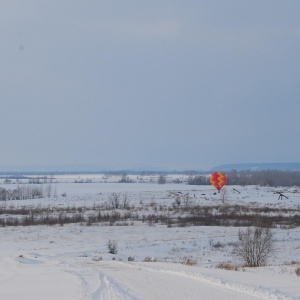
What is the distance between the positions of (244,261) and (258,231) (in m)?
1.55

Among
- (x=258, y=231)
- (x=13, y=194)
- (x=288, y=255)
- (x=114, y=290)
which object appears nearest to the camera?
(x=114, y=290)

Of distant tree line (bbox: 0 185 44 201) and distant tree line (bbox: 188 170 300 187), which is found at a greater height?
distant tree line (bbox: 188 170 300 187)

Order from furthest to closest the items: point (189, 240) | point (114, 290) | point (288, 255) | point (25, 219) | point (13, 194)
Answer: point (13, 194)
point (25, 219)
point (189, 240)
point (288, 255)
point (114, 290)

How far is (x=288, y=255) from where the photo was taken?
1006 inches

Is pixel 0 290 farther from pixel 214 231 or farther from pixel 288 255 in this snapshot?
pixel 214 231

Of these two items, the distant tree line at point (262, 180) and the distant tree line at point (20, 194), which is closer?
the distant tree line at point (20, 194)

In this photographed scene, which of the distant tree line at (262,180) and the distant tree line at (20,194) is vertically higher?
the distant tree line at (262,180)

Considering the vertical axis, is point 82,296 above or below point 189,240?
above

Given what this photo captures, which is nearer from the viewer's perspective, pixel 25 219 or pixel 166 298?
pixel 166 298

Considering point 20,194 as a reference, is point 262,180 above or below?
above

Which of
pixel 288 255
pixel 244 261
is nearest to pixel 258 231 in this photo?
pixel 244 261

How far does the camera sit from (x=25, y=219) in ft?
143

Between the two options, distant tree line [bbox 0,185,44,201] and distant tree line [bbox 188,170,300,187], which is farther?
distant tree line [bbox 188,170,300,187]

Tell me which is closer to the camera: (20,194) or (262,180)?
(20,194)
